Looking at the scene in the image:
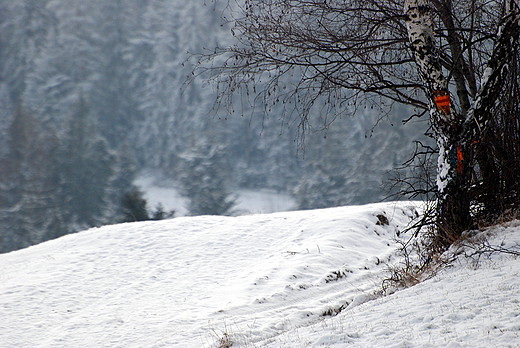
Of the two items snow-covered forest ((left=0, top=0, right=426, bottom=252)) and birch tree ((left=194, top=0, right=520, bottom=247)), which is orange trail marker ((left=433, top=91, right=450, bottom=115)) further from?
snow-covered forest ((left=0, top=0, right=426, bottom=252))

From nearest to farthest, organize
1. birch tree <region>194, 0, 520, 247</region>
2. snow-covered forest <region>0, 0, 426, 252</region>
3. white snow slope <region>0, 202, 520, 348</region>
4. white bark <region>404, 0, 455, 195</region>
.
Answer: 1. white snow slope <region>0, 202, 520, 348</region>
2. birch tree <region>194, 0, 520, 247</region>
3. white bark <region>404, 0, 455, 195</region>
4. snow-covered forest <region>0, 0, 426, 252</region>

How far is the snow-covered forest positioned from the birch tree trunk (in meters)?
36.9

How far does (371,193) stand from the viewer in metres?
47.5

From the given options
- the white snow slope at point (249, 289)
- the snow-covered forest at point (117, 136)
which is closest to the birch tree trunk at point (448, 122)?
the white snow slope at point (249, 289)

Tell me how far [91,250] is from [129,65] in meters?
85.8

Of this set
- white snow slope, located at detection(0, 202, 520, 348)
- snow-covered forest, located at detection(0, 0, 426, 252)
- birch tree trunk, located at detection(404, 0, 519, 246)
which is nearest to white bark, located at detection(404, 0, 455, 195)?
birch tree trunk, located at detection(404, 0, 519, 246)

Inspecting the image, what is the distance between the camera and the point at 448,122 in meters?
4.71

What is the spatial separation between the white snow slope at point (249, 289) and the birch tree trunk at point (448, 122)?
0.53 meters

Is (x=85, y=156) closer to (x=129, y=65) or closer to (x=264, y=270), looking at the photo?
(x=129, y=65)

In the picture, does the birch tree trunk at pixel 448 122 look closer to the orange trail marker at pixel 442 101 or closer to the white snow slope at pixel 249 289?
the orange trail marker at pixel 442 101

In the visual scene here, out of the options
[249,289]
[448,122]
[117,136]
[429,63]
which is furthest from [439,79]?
[117,136]

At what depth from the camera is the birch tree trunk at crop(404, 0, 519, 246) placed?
4.61m

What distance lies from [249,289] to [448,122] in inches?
156

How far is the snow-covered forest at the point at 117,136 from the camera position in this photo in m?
55.2
